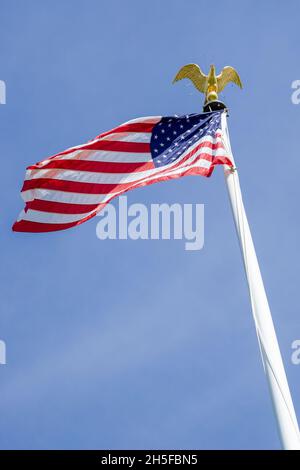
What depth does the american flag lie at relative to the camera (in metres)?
18.5

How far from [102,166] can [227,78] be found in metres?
4.23

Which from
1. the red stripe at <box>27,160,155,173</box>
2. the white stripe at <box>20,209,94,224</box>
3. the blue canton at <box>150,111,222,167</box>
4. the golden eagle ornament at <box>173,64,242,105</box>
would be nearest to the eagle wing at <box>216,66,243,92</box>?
the golden eagle ornament at <box>173,64,242,105</box>

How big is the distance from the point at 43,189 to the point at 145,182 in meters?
2.65

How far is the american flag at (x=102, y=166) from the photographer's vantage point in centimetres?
1853

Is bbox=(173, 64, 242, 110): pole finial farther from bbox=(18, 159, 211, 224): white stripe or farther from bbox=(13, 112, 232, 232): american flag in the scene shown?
bbox=(18, 159, 211, 224): white stripe

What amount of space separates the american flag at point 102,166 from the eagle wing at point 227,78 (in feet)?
6.49

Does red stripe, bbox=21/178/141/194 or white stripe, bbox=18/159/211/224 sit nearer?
white stripe, bbox=18/159/211/224

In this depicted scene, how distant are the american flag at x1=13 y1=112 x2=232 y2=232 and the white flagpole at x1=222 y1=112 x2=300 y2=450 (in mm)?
2698

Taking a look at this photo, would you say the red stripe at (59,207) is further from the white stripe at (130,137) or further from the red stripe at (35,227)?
the white stripe at (130,137)

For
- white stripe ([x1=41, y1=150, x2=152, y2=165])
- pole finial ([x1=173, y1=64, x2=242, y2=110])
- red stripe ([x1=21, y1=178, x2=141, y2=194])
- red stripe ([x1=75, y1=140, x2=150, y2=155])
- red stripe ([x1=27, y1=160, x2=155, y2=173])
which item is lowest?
red stripe ([x1=21, y1=178, x2=141, y2=194])

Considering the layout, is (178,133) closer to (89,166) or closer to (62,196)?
(89,166)

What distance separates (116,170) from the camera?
18.8 metres

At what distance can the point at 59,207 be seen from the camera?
738 inches
